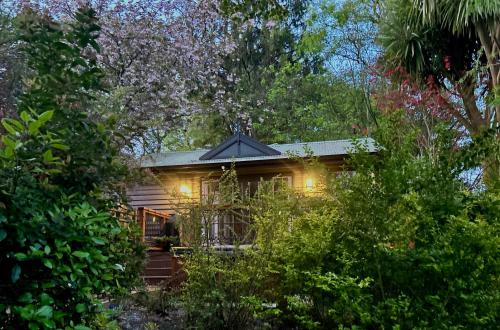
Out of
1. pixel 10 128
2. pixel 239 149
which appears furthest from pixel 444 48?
pixel 10 128

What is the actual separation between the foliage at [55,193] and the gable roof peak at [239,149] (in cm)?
920

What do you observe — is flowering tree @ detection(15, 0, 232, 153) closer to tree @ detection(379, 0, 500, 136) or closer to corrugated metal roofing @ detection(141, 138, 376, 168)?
corrugated metal roofing @ detection(141, 138, 376, 168)

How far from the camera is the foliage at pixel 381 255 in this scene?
2.71 metres

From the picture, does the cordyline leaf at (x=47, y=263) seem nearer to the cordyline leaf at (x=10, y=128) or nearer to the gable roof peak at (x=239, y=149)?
the cordyline leaf at (x=10, y=128)


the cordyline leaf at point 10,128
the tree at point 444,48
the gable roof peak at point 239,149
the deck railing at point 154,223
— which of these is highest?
the tree at point 444,48

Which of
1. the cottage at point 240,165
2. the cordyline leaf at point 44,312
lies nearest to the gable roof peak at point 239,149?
the cottage at point 240,165

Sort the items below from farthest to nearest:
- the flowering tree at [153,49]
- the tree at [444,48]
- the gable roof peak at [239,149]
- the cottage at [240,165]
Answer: the flowering tree at [153,49], the gable roof peak at [239,149], the cottage at [240,165], the tree at [444,48]

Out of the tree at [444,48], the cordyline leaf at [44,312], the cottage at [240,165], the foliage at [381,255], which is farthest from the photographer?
the cottage at [240,165]

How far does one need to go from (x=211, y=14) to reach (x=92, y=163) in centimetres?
1291

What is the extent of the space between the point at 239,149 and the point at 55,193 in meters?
10.00

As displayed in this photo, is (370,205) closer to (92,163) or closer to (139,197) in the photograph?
(92,163)

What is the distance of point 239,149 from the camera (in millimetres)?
11594

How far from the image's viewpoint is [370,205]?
3.03 metres

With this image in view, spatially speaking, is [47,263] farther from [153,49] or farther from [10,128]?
[153,49]
